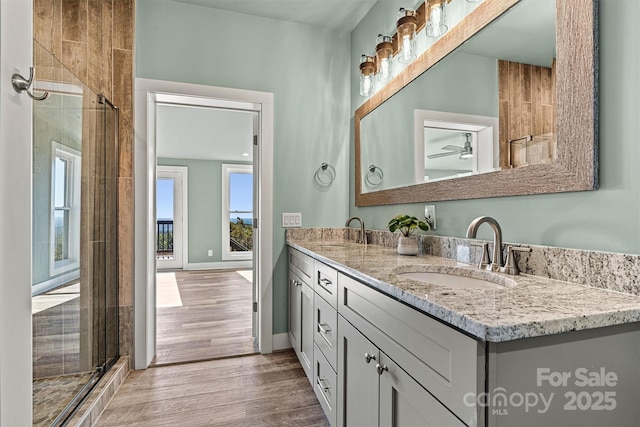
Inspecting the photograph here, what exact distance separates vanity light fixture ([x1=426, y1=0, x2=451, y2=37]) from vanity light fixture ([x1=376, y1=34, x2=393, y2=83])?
1.51ft

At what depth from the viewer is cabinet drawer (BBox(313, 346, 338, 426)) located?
4.85 feet

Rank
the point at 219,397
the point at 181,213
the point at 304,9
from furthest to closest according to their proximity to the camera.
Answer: the point at 181,213
the point at 304,9
the point at 219,397

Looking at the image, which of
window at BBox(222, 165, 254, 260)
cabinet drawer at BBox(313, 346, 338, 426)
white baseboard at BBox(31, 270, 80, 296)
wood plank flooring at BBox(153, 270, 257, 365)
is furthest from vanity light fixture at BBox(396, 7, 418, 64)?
window at BBox(222, 165, 254, 260)

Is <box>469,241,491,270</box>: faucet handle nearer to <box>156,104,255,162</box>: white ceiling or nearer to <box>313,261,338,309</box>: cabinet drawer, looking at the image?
<box>313,261,338,309</box>: cabinet drawer

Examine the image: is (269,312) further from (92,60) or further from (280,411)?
(92,60)

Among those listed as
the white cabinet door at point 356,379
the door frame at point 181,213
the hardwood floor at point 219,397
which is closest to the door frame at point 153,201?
the hardwood floor at point 219,397

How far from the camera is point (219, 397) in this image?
1878mm

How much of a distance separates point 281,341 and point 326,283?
1.22 metres

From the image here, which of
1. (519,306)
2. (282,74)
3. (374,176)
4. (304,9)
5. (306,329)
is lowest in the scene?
(306,329)

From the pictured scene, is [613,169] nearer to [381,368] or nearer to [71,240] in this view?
[381,368]

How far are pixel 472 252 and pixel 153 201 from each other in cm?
216

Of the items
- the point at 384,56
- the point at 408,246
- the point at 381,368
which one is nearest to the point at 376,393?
the point at 381,368

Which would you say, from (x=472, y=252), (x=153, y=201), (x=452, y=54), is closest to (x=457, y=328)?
(x=472, y=252)

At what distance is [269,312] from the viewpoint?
2.51 m
